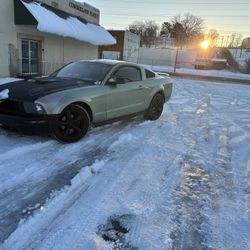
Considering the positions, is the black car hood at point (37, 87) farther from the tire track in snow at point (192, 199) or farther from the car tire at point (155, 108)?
the tire track in snow at point (192, 199)

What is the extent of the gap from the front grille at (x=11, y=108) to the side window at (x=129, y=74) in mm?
2245

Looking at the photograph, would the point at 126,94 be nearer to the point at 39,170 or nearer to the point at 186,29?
the point at 39,170

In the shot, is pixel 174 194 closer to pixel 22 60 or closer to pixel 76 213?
pixel 76 213

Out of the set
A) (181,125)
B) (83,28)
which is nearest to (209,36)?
(83,28)

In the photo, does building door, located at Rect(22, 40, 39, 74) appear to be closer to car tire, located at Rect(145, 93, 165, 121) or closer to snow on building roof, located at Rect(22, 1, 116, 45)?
snow on building roof, located at Rect(22, 1, 116, 45)

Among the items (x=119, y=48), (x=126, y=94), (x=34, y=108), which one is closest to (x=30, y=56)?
(x=126, y=94)

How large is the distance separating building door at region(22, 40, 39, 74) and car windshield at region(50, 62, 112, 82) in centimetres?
1066

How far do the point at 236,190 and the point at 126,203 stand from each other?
5.22 ft

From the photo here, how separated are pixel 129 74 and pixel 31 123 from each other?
2.84 m

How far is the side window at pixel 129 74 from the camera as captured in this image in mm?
6803

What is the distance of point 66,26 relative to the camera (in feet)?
58.6

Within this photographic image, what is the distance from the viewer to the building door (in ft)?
54.9

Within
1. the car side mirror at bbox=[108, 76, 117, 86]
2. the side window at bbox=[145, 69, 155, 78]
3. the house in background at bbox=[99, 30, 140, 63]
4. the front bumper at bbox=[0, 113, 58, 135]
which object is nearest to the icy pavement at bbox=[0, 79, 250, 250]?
the front bumper at bbox=[0, 113, 58, 135]

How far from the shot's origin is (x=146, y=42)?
9050 cm
